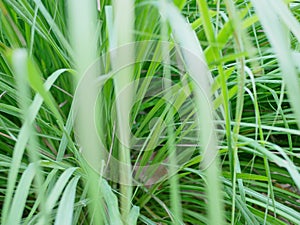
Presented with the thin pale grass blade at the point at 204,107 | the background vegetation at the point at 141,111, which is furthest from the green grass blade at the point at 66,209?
the thin pale grass blade at the point at 204,107

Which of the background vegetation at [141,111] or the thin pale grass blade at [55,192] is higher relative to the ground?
the background vegetation at [141,111]

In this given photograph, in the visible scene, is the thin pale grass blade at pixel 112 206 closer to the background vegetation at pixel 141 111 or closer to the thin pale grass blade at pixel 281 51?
the background vegetation at pixel 141 111

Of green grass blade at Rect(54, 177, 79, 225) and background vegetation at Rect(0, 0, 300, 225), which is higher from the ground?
background vegetation at Rect(0, 0, 300, 225)

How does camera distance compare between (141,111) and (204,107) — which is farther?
(141,111)

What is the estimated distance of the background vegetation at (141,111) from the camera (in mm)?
341

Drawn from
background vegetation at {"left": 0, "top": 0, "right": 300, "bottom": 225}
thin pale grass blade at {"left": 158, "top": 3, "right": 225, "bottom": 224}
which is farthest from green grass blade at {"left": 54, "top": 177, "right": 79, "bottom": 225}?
thin pale grass blade at {"left": 158, "top": 3, "right": 225, "bottom": 224}

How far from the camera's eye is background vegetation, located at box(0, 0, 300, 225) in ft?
1.12

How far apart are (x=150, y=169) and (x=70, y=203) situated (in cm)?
30

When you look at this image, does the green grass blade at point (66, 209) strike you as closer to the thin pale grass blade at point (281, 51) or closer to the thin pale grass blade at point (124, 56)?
the thin pale grass blade at point (124, 56)

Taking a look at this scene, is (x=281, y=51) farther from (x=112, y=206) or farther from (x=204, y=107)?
(x=112, y=206)

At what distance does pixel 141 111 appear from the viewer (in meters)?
0.82

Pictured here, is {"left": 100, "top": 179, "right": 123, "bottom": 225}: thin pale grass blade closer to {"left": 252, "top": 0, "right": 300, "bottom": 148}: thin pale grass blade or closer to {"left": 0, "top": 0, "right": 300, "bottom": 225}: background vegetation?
{"left": 0, "top": 0, "right": 300, "bottom": 225}: background vegetation

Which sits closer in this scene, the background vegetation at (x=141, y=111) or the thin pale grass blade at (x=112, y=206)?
the background vegetation at (x=141, y=111)

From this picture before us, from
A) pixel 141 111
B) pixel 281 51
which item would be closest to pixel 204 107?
pixel 281 51
